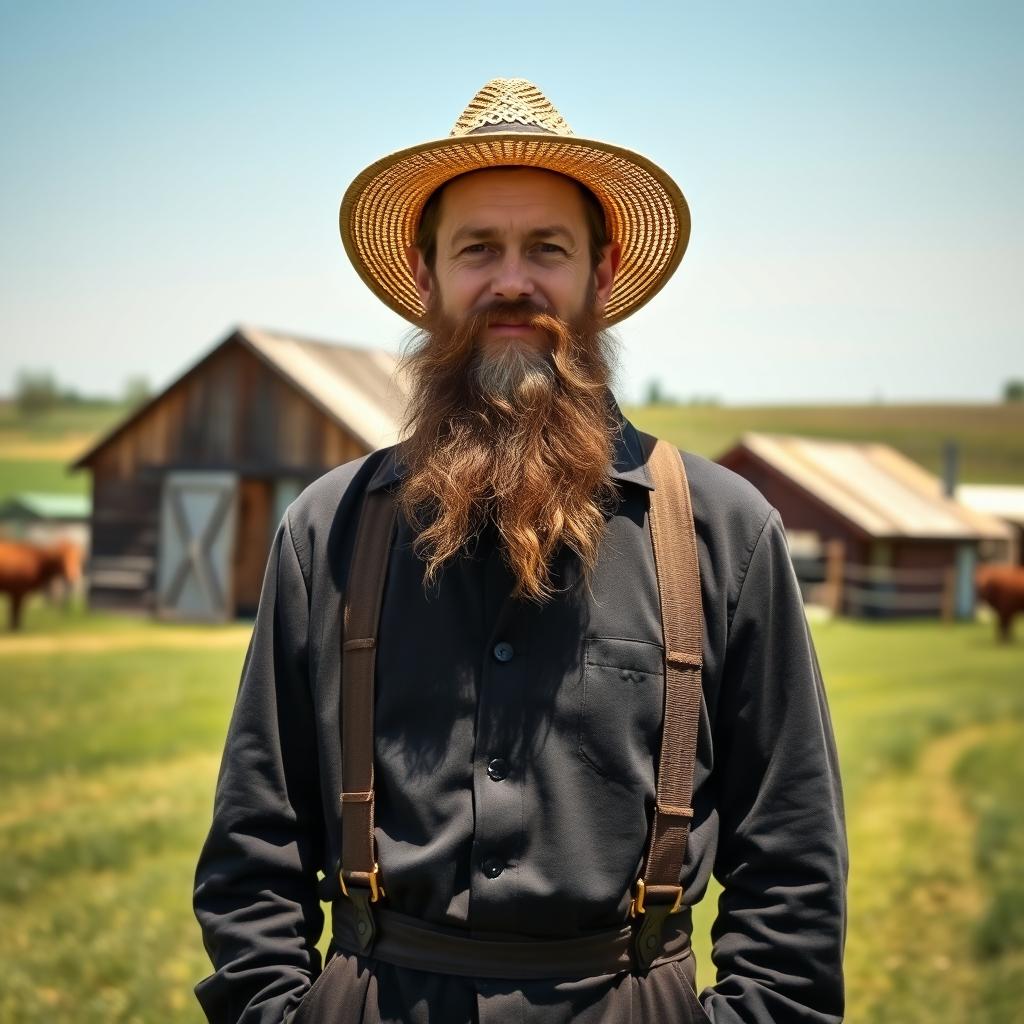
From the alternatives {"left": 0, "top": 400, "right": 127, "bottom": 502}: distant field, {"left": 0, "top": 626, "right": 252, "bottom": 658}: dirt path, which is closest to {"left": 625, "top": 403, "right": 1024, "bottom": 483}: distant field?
{"left": 0, "top": 626, "right": 252, "bottom": 658}: dirt path

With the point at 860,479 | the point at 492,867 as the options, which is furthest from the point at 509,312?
the point at 860,479

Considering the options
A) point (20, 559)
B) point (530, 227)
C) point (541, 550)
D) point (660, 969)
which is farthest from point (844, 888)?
point (20, 559)

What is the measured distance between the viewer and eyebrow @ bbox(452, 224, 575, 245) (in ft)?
6.46

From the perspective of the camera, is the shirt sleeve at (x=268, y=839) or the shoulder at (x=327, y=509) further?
the shoulder at (x=327, y=509)

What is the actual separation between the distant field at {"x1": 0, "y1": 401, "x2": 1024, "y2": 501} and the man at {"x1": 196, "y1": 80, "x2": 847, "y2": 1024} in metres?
7.24

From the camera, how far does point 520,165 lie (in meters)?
2.04

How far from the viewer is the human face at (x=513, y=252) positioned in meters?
1.95

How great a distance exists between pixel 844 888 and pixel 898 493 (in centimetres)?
1372

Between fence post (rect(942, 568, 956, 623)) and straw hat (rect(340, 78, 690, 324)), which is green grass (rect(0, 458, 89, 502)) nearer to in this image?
straw hat (rect(340, 78, 690, 324))

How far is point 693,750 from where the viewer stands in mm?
1751

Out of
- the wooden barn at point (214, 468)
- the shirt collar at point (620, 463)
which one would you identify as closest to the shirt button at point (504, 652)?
the shirt collar at point (620, 463)

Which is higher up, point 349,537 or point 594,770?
point 349,537

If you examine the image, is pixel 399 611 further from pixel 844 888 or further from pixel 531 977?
pixel 844 888

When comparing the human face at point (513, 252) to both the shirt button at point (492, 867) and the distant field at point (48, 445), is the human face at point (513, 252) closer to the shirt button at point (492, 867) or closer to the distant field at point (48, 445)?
the shirt button at point (492, 867)
